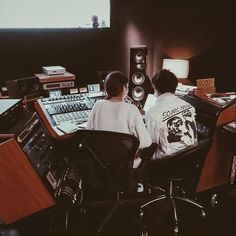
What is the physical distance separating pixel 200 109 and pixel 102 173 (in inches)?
50.2

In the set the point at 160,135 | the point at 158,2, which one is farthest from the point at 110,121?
the point at 158,2

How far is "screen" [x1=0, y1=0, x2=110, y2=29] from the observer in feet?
9.77

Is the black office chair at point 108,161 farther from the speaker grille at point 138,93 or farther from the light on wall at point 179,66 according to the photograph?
the light on wall at point 179,66

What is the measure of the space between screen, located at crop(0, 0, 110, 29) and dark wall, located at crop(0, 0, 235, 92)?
0.13 metres

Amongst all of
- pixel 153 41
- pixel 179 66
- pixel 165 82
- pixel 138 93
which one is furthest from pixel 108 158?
pixel 153 41

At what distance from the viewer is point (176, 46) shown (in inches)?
155

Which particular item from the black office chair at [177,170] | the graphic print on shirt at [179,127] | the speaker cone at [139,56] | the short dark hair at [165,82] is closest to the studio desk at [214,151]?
the black office chair at [177,170]

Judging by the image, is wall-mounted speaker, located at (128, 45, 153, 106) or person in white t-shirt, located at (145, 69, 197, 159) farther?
wall-mounted speaker, located at (128, 45, 153, 106)

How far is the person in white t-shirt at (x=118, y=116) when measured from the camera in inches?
80.5

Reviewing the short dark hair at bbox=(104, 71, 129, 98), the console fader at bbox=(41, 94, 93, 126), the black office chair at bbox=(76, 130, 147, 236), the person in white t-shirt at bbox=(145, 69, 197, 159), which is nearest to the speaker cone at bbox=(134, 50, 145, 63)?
the console fader at bbox=(41, 94, 93, 126)

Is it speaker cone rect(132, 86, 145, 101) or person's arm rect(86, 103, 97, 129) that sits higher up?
person's arm rect(86, 103, 97, 129)

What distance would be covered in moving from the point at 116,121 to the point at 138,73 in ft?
5.04

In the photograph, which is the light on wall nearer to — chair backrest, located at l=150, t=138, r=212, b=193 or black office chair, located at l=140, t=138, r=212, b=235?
black office chair, located at l=140, t=138, r=212, b=235

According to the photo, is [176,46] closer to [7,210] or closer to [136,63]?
[136,63]
